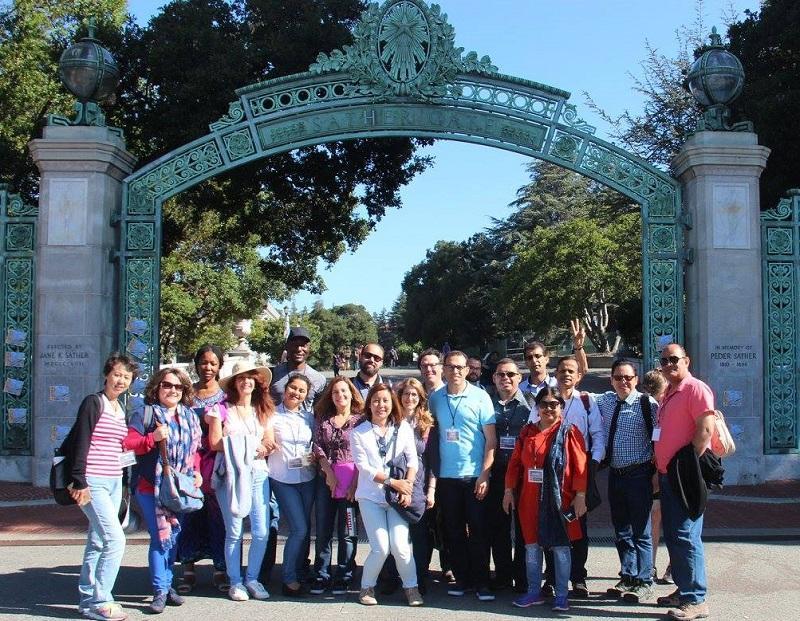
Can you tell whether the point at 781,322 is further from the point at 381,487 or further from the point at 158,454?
the point at 158,454

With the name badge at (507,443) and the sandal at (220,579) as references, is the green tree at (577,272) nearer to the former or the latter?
the name badge at (507,443)

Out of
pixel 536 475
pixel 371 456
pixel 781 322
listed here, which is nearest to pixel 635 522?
pixel 536 475

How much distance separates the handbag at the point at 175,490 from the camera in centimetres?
600

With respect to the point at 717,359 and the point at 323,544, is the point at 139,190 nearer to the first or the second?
the point at 323,544

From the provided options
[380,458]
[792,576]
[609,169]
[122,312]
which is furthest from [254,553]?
[609,169]

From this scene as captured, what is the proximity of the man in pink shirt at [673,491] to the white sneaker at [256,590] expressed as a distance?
284cm

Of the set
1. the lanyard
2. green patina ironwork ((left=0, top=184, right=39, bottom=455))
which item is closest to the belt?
the lanyard

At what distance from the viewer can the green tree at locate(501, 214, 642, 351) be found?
34.2 metres

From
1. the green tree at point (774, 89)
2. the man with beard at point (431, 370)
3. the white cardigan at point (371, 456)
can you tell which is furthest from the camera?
the green tree at point (774, 89)

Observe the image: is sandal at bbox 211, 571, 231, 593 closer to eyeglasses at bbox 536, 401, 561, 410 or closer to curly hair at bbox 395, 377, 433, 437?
curly hair at bbox 395, 377, 433, 437

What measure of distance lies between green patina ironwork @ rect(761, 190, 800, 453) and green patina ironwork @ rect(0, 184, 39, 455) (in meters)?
9.52

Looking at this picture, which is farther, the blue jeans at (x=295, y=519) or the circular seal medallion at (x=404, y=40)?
the circular seal medallion at (x=404, y=40)

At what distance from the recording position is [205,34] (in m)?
16.0

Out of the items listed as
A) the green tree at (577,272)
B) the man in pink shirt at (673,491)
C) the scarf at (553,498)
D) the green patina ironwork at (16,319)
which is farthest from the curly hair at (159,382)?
the green tree at (577,272)
